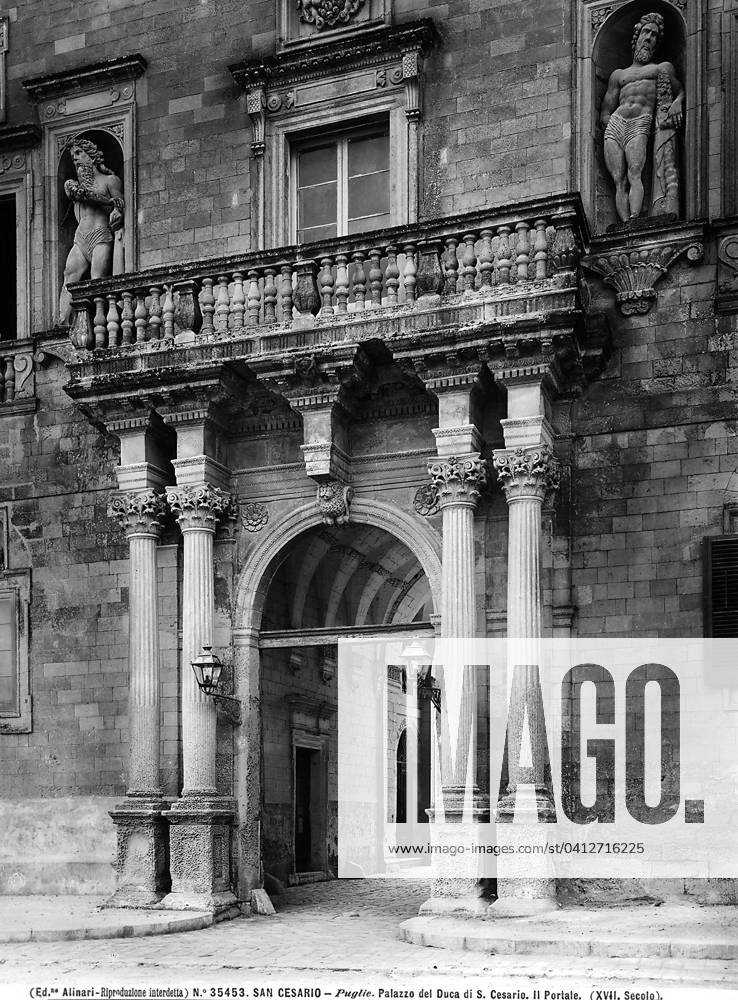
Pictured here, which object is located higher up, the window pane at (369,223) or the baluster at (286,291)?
A: the window pane at (369,223)

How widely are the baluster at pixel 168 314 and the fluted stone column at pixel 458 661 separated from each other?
309 centimetres

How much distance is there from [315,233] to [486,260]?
3051 mm

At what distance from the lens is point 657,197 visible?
45.0 feet

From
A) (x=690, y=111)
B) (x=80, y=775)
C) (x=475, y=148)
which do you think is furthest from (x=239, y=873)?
(x=690, y=111)

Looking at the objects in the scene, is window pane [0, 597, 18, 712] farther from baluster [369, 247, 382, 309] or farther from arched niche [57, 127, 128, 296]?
Result: baluster [369, 247, 382, 309]

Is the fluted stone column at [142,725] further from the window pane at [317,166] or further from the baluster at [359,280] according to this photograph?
the window pane at [317,166]

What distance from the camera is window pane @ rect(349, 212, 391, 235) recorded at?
49.8 ft

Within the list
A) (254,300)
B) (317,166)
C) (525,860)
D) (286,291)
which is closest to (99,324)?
(254,300)

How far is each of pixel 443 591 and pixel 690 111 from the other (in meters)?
5.19

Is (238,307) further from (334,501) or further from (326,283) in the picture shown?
(334,501)

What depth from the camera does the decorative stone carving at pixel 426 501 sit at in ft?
44.9

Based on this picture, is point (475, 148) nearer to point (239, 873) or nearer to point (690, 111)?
point (690, 111)

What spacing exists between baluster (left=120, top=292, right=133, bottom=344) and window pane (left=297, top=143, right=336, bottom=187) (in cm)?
245

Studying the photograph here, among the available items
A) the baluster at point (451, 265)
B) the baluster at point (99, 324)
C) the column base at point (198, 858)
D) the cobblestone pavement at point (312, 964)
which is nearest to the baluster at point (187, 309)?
the baluster at point (99, 324)
